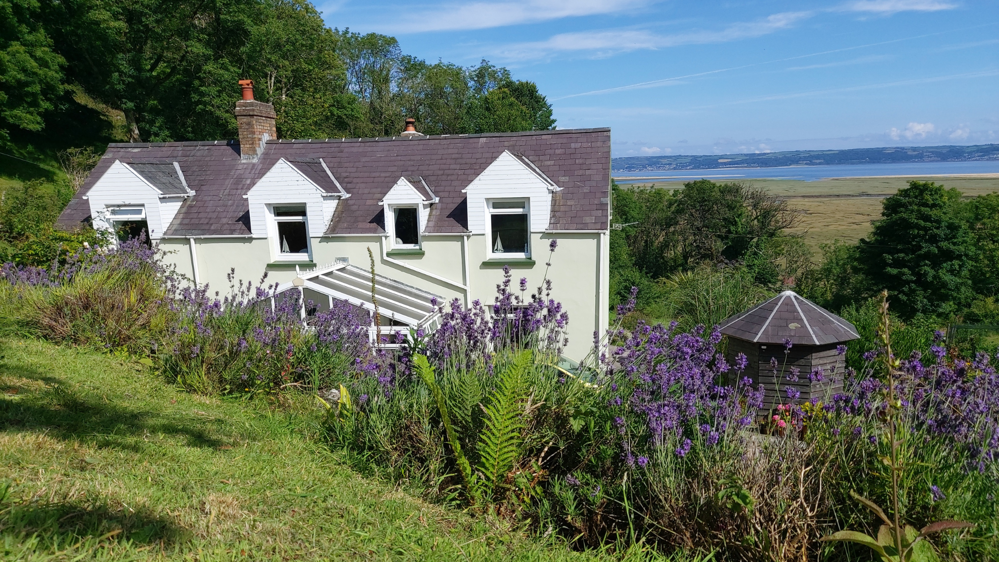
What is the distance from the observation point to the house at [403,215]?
14.1m

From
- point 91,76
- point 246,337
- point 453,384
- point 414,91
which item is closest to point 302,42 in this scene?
point 91,76

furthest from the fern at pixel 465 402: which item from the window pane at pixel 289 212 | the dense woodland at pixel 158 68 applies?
the dense woodland at pixel 158 68

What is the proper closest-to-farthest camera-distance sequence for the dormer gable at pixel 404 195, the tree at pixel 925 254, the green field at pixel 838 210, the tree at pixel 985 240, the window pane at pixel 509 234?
1. the dormer gable at pixel 404 195
2. the window pane at pixel 509 234
3. the tree at pixel 925 254
4. the tree at pixel 985 240
5. the green field at pixel 838 210

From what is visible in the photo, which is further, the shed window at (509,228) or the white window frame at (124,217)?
the white window frame at (124,217)

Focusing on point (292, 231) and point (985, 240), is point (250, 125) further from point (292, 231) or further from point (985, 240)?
point (985, 240)

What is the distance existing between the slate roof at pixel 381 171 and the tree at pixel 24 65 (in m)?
14.4

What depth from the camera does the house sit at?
14.1 meters

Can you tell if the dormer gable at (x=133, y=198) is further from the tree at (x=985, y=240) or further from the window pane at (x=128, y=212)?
the tree at (x=985, y=240)

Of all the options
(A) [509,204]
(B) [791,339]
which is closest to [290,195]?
(A) [509,204]

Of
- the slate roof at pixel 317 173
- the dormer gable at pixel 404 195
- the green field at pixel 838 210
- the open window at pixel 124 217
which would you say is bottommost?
the green field at pixel 838 210

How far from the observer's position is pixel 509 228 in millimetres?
14727

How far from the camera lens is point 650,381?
3.97m

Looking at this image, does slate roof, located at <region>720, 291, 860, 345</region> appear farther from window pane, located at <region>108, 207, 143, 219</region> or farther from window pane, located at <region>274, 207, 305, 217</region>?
window pane, located at <region>108, 207, 143, 219</region>

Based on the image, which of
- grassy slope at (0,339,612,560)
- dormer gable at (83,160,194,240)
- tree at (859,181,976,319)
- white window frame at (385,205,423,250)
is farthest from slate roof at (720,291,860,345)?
tree at (859,181,976,319)
